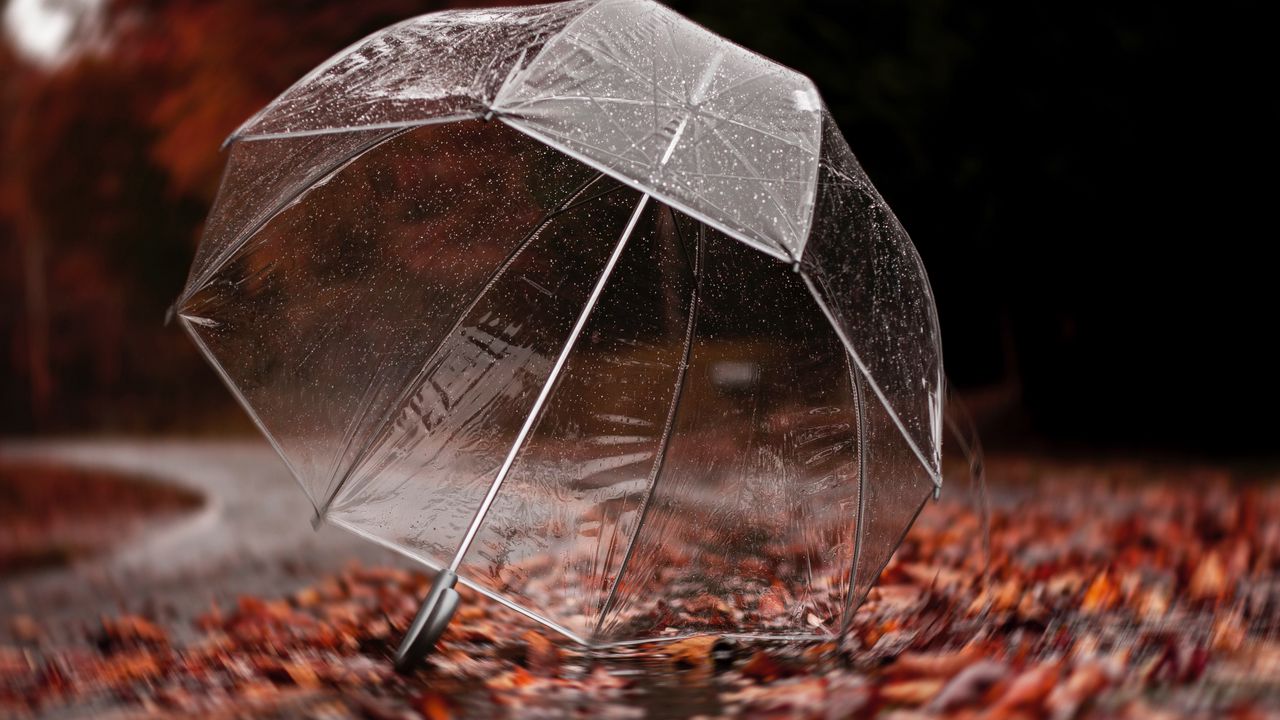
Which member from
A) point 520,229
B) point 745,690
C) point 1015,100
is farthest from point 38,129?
point 745,690

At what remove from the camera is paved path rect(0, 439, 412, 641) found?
404cm

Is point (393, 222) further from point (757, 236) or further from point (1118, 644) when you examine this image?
point (1118, 644)

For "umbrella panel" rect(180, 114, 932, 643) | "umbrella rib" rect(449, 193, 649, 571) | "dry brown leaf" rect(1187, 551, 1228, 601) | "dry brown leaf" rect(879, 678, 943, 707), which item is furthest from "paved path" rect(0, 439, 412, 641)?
"dry brown leaf" rect(1187, 551, 1228, 601)

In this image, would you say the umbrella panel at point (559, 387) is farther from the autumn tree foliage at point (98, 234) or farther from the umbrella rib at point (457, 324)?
the autumn tree foliage at point (98, 234)

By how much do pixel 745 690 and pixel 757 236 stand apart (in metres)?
1.19

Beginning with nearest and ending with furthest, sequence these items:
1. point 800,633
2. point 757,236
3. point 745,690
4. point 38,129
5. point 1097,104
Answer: point 757,236 < point 745,690 < point 800,633 < point 1097,104 < point 38,129

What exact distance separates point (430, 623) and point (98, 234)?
10.5 metres

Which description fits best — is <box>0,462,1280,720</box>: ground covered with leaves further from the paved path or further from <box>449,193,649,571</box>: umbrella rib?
<box>449,193,649,571</box>: umbrella rib

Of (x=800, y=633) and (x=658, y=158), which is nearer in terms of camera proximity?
(x=658, y=158)

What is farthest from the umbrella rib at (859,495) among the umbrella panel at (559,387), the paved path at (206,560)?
the paved path at (206,560)

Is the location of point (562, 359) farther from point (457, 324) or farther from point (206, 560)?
point (206, 560)

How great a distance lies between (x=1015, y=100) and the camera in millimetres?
6297

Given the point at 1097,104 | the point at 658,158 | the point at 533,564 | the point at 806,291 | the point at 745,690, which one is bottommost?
the point at 745,690

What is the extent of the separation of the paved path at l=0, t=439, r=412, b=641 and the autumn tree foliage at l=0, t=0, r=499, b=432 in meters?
3.15
